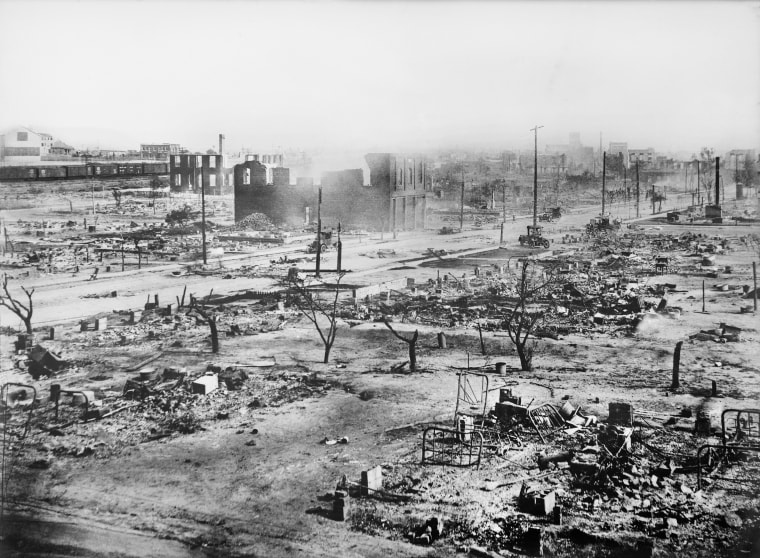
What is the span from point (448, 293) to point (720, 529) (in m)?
16.8

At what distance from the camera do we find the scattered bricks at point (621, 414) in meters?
Answer: 12.8

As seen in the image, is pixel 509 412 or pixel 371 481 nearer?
pixel 371 481

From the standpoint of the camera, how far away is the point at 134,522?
975 centimetres

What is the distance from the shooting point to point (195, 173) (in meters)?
46.1

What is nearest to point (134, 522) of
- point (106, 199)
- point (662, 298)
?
point (662, 298)

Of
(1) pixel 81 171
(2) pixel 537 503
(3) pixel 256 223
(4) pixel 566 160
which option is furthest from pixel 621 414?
(4) pixel 566 160

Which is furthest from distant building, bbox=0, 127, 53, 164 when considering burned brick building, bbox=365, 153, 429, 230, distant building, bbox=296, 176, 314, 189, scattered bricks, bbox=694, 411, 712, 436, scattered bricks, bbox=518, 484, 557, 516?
burned brick building, bbox=365, 153, 429, 230

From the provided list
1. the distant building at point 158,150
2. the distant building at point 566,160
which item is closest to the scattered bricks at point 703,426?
the distant building at point 158,150

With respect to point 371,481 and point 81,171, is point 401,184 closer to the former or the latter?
point 81,171

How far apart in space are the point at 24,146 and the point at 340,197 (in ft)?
76.8

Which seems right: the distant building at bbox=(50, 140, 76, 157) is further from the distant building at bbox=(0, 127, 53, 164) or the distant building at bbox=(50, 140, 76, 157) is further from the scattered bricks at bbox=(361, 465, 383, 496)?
the scattered bricks at bbox=(361, 465, 383, 496)

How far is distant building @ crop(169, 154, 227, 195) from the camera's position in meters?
39.7

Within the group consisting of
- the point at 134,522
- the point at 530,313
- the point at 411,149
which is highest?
the point at 411,149

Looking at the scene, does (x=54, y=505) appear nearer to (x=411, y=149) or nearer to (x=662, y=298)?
(x=662, y=298)
